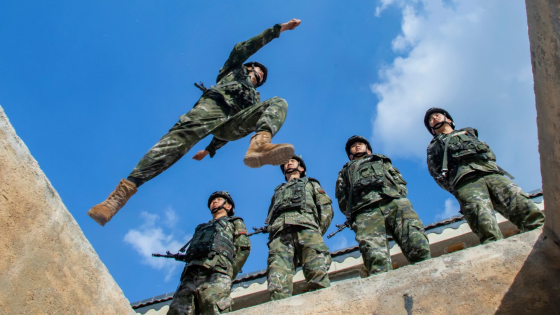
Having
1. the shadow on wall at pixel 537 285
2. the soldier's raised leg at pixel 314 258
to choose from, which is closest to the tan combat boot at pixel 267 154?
the soldier's raised leg at pixel 314 258

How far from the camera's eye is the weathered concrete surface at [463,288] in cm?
309

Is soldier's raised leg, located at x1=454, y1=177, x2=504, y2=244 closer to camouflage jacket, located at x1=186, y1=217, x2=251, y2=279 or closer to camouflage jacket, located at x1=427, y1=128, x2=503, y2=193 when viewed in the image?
camouflage jacket, located at x1=427, y1=128, x2=503, y2=193

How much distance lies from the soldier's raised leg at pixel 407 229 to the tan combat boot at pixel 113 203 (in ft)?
7.41

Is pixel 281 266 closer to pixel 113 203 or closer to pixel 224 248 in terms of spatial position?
pixel 224 248

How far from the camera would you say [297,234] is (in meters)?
5.47

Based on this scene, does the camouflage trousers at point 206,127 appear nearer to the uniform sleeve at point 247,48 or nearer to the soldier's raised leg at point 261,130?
the soldier's raised leg at point 261,130

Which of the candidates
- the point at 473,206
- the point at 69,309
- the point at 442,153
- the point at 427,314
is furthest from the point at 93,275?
the point at 442,153

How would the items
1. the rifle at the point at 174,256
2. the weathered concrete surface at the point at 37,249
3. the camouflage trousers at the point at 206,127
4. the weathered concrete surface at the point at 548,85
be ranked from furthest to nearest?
1. the rifle at the point at 174,256
2. the camouflage trousers at the point at 206,127
3. the weathered concrete surface at the point at 37,249
4. the weathered concrete surface at the point at 548,85

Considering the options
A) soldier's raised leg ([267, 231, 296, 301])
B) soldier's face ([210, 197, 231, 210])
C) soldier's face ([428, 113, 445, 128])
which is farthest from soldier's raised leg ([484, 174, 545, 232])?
soldier's face ([210, 197, 231, 210])

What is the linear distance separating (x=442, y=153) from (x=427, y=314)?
2874 mm

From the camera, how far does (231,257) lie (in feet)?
19.7

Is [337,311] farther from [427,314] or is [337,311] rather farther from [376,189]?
[376,189]

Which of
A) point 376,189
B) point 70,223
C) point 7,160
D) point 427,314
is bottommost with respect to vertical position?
point 427,314

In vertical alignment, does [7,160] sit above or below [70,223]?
above
